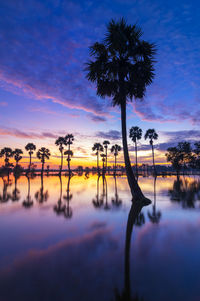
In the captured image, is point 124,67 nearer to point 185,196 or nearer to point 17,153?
point 185,196

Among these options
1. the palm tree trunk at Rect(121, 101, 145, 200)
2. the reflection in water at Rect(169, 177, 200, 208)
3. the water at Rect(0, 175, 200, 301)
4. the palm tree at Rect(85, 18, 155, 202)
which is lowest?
the reflection in water at Rect(169, 177, 200, 208)

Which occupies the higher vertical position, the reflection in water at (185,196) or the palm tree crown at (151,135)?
the palm tree crown at (151,135)

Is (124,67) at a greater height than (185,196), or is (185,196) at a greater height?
(124,67)

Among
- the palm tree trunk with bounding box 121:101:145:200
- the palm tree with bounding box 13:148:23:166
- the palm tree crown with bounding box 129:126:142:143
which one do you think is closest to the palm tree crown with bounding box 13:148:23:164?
the palm tree with bounding box 13:148:23:166

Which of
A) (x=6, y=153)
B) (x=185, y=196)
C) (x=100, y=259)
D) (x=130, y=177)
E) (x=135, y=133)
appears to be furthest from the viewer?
(x=6, y=153)

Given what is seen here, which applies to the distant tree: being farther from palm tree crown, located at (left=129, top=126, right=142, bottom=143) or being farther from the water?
the water

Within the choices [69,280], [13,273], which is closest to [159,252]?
[69,280]

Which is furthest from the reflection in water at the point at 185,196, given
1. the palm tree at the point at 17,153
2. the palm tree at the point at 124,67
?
the palm tree at the point at 17,153

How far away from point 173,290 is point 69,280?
2364 millimetres

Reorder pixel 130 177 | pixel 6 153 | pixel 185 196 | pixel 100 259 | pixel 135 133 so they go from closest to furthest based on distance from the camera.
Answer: pixel 100 259
pixel 130 177
pixel 185 196
pixel 135 133
pixel 6 153

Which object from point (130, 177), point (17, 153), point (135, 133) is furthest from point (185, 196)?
point (17, 153)

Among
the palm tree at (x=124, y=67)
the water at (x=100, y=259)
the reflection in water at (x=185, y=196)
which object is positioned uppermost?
the palm tree at (x=124, y=67)

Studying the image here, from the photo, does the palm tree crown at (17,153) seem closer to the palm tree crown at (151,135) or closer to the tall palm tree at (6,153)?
the tall palm tree at (6,153)

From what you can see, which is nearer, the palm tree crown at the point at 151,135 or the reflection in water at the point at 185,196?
the reflection in water at the point at 185,196
